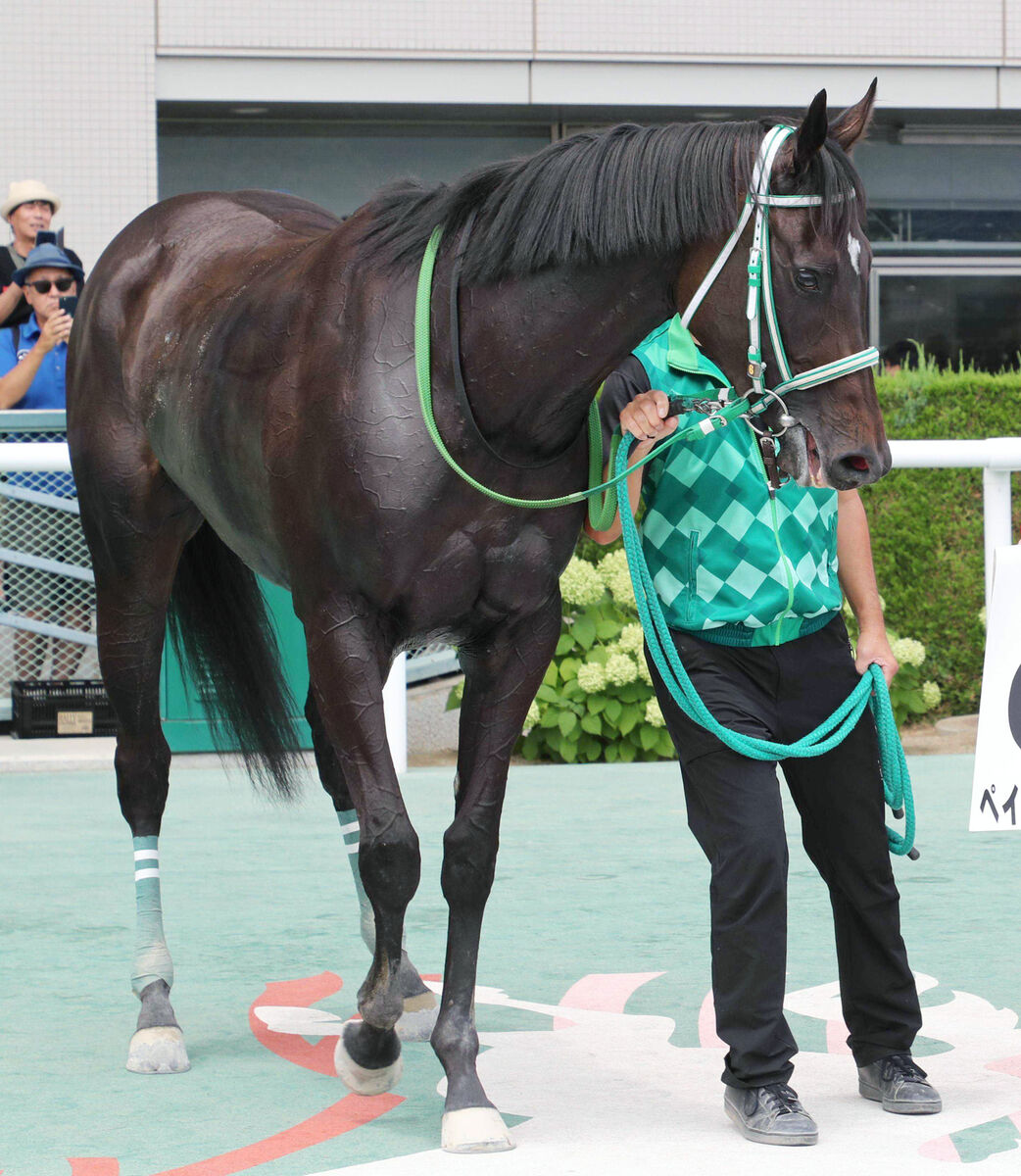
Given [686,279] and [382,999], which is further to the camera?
[382,999]

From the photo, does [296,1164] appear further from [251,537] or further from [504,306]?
[504,306]

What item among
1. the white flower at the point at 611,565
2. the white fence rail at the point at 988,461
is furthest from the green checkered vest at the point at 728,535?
the white flower at the point at 611,565

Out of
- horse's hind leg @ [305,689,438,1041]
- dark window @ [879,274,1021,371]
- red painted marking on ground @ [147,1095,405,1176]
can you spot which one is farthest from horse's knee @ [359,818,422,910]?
dark window @ [879,274,1021,371]

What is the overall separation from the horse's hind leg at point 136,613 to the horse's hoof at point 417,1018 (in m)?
0.69

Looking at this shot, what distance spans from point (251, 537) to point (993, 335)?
8.91 meters

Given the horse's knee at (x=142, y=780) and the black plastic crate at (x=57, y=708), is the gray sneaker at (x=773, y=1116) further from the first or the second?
the black plastic crate at (x=57, y=708)

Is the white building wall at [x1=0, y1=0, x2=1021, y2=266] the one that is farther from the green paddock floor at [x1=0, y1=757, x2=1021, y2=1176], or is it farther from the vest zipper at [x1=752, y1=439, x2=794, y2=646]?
the vest zipper at [x1=752, y1=439, x2=794, y2=646]

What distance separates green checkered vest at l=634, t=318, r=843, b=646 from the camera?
3012 millimetres

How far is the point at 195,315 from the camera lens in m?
3.76

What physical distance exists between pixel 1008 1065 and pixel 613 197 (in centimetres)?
180

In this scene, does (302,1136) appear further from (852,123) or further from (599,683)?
(599,683)

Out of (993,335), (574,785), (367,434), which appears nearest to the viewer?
(367,434)

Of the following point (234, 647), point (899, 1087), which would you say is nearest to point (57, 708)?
point (234, 647)

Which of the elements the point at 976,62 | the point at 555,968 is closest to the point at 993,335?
the point at 976,62
